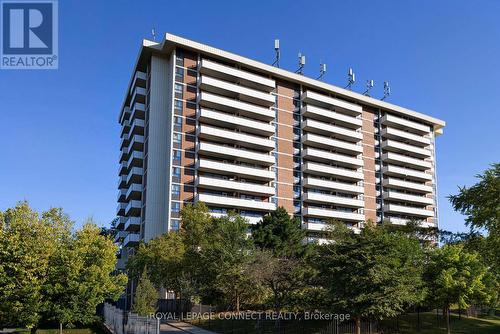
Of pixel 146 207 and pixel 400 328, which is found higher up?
pixel 146 207

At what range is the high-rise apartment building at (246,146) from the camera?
7669 cm

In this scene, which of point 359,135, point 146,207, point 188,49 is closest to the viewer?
point 146,207

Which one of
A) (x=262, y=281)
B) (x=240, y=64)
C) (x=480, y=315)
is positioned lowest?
(x=480, y=315)

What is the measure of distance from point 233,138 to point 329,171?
21.8 metres

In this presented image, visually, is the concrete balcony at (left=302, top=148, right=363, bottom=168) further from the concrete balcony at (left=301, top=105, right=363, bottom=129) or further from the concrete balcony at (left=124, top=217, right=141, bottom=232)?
the concrete balcony at (left=124, top=217, right=141, bottom=232)

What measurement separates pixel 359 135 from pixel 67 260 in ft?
244

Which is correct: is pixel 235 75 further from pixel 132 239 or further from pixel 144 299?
pixel 144 299

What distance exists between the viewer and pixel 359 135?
98.6 m

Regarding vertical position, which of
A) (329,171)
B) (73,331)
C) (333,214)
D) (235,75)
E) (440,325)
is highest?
(235,75)

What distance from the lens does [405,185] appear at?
10450 cm

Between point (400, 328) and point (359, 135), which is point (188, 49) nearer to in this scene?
point (359, 135)

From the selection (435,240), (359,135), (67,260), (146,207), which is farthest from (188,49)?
(67,260)

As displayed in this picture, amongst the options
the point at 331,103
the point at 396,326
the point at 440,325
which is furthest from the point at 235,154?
the point at 396,326

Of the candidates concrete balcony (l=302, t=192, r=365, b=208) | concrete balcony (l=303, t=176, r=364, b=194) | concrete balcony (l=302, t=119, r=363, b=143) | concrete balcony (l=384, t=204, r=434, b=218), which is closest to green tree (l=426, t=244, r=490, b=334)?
concrete balcony (l=302, t=192, r=365, b=208)
